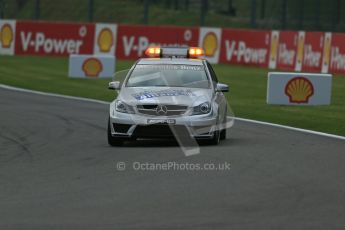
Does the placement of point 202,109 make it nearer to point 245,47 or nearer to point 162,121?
point 162,121

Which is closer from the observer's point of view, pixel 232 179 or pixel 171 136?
pixel 232 179

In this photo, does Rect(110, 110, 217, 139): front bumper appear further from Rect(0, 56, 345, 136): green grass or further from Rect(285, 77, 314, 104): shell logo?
Rect(285, 77, 314, 104): shell logo

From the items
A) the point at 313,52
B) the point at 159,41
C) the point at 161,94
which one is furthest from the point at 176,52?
the point at 159,41

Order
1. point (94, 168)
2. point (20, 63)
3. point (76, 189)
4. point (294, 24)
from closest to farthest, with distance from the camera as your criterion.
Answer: point (76, 189)
point (94, 168)
point (20, 63)
point (294, 24)

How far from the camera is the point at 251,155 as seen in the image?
15.1m

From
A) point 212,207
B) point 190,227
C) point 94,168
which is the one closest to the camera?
point 190,227

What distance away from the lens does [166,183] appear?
1223cm

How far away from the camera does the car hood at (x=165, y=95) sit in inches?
637

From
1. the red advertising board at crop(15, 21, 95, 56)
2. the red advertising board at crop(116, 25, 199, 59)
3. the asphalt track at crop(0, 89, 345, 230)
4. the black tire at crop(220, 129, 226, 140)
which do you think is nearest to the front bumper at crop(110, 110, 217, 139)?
the asphalt track at crop(0, 89, 345, 230)

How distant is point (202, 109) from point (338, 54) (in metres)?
23.0

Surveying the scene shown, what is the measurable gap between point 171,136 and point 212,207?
5.72 meters

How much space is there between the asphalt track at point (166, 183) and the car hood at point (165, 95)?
679 millimetres

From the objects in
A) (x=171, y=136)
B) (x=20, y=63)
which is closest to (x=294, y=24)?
(x=20, y=63)

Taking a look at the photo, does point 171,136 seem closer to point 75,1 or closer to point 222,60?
point 222,60
